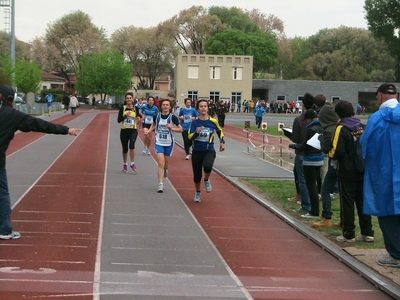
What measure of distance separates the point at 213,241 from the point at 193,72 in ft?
242

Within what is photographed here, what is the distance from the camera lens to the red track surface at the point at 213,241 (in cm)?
692

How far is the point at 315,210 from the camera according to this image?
11.2m

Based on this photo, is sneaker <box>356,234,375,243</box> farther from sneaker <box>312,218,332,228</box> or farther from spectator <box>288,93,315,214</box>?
spectator <box>288,93,315,214</box>

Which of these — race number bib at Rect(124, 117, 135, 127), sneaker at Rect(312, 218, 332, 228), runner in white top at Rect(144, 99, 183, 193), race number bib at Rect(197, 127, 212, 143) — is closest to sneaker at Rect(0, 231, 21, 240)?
sneaker at Rect(312, 218, 332, 228)

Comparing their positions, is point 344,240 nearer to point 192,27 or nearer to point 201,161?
point 201,161

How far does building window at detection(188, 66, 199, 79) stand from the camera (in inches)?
3236

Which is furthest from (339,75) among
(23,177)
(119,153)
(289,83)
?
(23,177)

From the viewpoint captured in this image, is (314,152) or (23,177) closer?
(314,152)

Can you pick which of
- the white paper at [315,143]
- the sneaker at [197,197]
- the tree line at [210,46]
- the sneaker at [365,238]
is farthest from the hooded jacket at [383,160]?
the tree line at [210,46]

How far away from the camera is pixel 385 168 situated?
25.0 ft

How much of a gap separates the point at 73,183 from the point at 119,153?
317 inches

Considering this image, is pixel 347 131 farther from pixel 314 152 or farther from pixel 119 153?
pixel 119 153

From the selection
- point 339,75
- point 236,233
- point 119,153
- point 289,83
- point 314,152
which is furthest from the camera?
point 339,75

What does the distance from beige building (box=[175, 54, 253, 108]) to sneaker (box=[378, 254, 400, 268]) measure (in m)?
74.2
